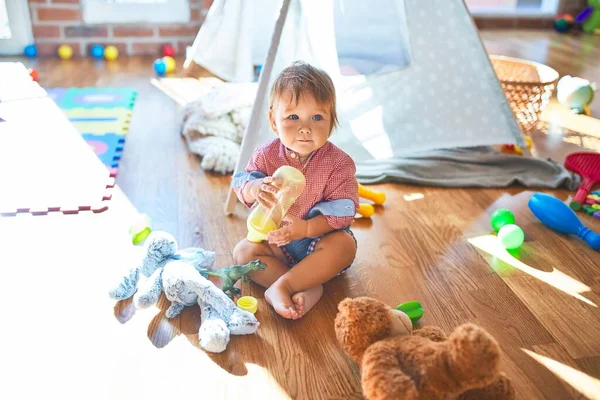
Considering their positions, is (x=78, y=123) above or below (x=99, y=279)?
below

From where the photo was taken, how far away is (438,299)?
1252 mm

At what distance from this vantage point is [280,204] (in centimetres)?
115

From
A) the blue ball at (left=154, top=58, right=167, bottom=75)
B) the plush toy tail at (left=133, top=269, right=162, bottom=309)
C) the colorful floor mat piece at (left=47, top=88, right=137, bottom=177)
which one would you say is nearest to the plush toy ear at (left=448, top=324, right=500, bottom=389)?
the plush toy tail at (left=133, top=269, right=162, bottom=309)

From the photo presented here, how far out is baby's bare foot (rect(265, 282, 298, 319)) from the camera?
3.78 feet

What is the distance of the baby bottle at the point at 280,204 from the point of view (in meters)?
1.13

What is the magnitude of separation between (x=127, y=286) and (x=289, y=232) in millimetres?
343

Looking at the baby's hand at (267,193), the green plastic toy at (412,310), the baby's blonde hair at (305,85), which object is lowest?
the green plastic toy at (412,310)

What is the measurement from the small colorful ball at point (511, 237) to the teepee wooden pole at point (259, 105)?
2.10 feet

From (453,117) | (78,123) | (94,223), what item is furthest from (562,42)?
(94,223)

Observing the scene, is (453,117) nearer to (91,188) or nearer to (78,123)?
(91,188)

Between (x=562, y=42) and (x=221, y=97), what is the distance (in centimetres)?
248

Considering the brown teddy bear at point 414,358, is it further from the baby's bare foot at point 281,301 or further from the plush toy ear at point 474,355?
the baby's bare foot at point 281,301

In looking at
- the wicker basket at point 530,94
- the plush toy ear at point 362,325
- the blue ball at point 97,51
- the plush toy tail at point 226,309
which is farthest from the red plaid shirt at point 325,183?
the blue ball at point 97,51

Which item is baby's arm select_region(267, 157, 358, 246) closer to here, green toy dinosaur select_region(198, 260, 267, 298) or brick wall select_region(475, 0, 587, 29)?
green toy dinosaur select_region(198, 260, 267, 298)
